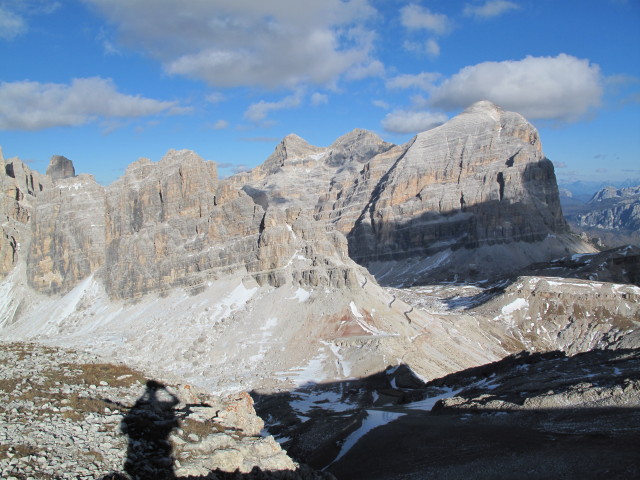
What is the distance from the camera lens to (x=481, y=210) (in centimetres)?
18175

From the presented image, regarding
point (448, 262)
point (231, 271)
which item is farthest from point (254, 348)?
point (448, 262)

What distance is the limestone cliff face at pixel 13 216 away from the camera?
4218 inches

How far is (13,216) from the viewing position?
111 m

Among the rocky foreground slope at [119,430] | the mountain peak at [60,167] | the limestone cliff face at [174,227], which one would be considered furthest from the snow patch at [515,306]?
the mountain peak at [60,167]

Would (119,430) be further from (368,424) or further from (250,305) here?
(250,305)

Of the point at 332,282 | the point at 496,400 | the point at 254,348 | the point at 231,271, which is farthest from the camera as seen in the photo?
the point at 231,271

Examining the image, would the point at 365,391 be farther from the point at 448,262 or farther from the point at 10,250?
the point at 448,262

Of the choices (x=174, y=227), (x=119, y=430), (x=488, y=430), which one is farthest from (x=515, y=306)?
(x=119, y=430)

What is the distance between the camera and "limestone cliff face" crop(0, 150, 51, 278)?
351ft

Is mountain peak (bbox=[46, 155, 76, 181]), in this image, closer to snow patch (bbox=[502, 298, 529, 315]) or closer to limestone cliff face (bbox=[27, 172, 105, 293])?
limestone cliff face (bbox=[27, 172, 105, 293])

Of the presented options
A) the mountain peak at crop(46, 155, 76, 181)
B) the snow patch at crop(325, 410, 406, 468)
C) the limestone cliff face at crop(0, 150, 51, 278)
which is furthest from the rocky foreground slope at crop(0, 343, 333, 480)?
the mountain peak at crop(46, 155, 76, 181)

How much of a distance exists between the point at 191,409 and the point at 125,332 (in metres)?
58.4

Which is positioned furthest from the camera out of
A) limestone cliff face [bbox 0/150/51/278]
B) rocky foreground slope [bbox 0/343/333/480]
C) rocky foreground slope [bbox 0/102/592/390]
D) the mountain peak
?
the mountain peak

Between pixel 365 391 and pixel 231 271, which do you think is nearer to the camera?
pixel 365 391
